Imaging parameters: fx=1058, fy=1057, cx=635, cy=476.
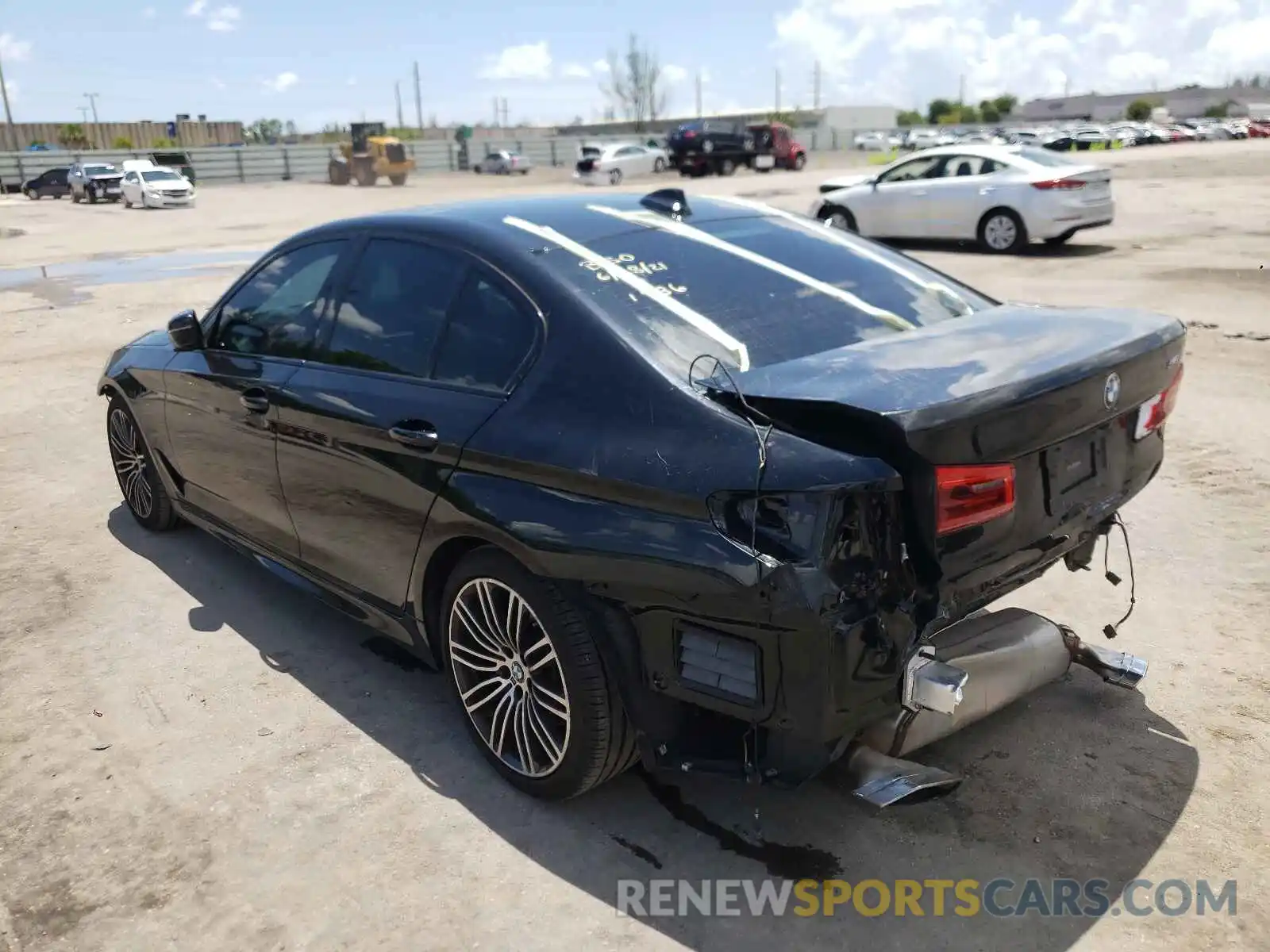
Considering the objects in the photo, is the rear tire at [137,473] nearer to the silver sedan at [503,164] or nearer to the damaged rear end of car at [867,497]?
the damaged rear end of car at [867,497]

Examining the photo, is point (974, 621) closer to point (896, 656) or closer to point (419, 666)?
point (896, 656)

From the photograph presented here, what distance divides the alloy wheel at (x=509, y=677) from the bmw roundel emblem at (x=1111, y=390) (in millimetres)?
1628

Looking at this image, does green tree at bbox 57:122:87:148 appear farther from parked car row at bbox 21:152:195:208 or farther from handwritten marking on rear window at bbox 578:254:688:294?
handwritten marking on rear window at bbox 578:254:688:294

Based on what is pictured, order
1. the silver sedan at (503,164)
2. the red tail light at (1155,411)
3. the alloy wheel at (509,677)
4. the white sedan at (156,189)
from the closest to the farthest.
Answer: the alloy wheel at (509,677) → the red tail light at (1155,411) → the white sedan at (156,189) → the silver sedan at (503,164)

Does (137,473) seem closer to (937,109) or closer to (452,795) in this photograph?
(452,795)

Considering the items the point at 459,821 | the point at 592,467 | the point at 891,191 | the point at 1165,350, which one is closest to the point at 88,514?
the point at 459,821

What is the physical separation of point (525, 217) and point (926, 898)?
242cm

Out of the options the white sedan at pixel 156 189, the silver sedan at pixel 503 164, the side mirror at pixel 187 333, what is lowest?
the side mirror at pixel 187 333

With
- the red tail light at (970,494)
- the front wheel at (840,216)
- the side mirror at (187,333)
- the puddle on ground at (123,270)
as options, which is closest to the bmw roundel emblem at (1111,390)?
the red tail light at (970,494)

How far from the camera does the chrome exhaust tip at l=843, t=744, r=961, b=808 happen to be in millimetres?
2701

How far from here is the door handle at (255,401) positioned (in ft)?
13.0

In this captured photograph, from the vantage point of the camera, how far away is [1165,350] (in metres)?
3.11

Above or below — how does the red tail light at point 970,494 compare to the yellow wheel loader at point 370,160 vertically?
below

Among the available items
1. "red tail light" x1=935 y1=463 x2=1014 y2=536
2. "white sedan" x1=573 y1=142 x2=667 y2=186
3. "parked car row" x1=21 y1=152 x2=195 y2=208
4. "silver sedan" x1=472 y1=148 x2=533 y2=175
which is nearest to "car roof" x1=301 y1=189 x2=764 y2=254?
"red tail light" x1=935 y1=463 x2=1014 y2=536
